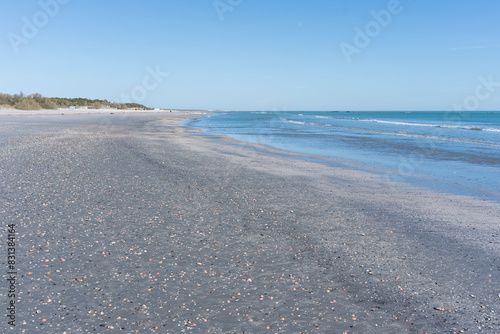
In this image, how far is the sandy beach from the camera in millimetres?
3711

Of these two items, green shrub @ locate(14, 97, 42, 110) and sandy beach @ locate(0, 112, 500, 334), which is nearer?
sandy beach @ locate(0, 112, 500, 334)

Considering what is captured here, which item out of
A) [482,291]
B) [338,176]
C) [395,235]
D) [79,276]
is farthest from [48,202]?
[338,176]

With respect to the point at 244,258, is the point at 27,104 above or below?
above

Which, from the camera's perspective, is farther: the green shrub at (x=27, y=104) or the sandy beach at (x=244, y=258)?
Answer: the green shrub at (x=27, y=104)

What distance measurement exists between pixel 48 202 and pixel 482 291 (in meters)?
8.25

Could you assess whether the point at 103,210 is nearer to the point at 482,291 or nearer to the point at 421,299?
the point at 421,299

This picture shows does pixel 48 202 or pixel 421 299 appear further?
pixel 48 202

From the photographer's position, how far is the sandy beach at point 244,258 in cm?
371

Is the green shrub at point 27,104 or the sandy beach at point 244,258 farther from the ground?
the green shrub at point 27,104

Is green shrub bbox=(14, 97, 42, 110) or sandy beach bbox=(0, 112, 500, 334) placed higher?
green shrub bbox=(14, 97, 42, 110)

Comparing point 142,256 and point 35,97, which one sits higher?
point 35,97

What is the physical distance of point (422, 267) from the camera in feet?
16.6

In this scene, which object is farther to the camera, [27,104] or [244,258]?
[27,104]

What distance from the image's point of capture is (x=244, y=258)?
5.18m
